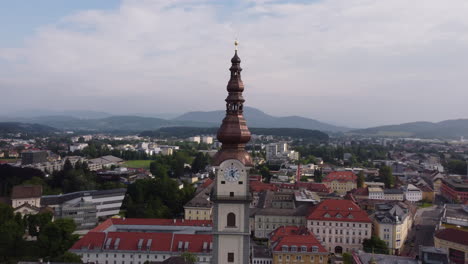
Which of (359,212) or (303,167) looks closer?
(359,212)

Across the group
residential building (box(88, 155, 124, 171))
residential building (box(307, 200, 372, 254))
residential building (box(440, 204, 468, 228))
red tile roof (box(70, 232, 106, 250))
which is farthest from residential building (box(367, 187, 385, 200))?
residential building (box(88, 155, 124, 171))

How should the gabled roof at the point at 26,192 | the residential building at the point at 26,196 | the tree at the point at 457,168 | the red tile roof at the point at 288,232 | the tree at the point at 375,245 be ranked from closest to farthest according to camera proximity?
the red tile roof at the point at 288,232, the tree at the point at 375,245, the residential building at the point at 26,196, the gabled roof at the point at 26,192, the tree at the point at 457,168

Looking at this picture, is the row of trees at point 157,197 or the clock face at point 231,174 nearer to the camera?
the clock face at point 231,174

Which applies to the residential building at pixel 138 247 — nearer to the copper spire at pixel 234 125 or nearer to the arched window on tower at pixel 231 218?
the arched window on tower at pixel 231 218

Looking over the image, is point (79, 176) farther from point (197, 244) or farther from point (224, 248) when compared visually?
point (224, 248)

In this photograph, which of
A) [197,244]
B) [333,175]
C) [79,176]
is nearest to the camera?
[197,244]

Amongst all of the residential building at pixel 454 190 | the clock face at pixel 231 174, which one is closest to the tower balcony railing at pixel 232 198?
the clock face at pixel 231 174

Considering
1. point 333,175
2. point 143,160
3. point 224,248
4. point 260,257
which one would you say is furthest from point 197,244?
point 143,160
